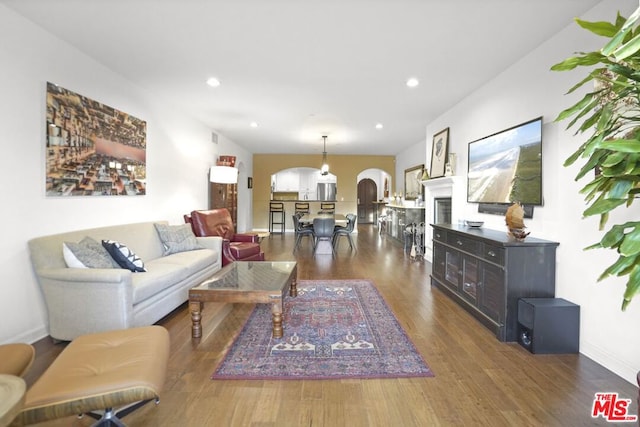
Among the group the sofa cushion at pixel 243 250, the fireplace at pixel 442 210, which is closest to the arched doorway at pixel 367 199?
the fireplace at pixel 442 210

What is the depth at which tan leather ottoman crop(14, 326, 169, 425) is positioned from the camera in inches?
49.1

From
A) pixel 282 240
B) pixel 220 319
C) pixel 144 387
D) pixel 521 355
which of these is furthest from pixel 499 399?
pixel 282 240

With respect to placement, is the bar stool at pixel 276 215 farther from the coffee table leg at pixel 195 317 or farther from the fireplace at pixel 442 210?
the coffee table leg at pixel 195 317

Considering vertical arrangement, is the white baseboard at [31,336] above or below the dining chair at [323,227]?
below

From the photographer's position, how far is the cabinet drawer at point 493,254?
105 inches

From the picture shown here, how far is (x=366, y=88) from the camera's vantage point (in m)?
4.11

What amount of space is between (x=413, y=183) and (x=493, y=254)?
19.4 ft

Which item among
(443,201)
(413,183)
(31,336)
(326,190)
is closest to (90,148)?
(31,336)

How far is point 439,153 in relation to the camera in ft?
17.3

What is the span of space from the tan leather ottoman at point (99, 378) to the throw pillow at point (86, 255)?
3.49 feet

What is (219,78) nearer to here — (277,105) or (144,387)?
(277,105)

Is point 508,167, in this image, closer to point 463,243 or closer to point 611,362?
A: point 463,243

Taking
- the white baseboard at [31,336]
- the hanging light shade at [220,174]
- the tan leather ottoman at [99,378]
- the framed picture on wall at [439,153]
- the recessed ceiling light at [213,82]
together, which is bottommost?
the white baseboard at [31,336]

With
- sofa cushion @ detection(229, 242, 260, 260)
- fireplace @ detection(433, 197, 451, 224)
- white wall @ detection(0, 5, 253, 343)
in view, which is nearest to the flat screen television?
fireplace @ detection(433, 197, 451, 224)
